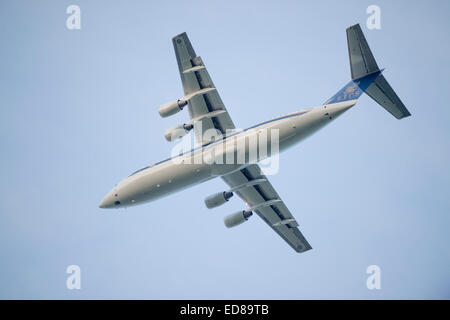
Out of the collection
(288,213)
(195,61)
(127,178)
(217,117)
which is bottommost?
(288,213)

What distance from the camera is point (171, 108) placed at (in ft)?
103

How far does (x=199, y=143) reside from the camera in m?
31.9

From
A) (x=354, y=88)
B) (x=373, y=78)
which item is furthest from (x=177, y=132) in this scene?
(x=373, y=78)

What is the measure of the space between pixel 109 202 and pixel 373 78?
50.1 feet

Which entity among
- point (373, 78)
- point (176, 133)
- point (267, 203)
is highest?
point (373, 78)

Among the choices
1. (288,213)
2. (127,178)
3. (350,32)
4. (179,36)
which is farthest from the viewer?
(288,213)

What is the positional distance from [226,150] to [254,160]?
1603 mm

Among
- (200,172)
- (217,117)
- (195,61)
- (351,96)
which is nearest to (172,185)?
(200,172)

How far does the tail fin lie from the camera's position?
28859 millimetres

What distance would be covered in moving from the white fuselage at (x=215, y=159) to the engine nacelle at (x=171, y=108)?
2.26 meters

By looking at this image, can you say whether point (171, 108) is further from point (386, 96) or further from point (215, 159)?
point (386, 96)

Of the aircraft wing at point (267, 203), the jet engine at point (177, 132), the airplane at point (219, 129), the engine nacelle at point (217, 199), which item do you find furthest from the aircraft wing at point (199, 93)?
the engine nacelle at point (217, 199)

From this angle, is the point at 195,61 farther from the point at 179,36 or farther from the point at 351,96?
the point at 351,96

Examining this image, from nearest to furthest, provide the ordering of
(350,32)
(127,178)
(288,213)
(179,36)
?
1. (350,32)
2. (179,36)
3. (127,178)
4. (288,213)
